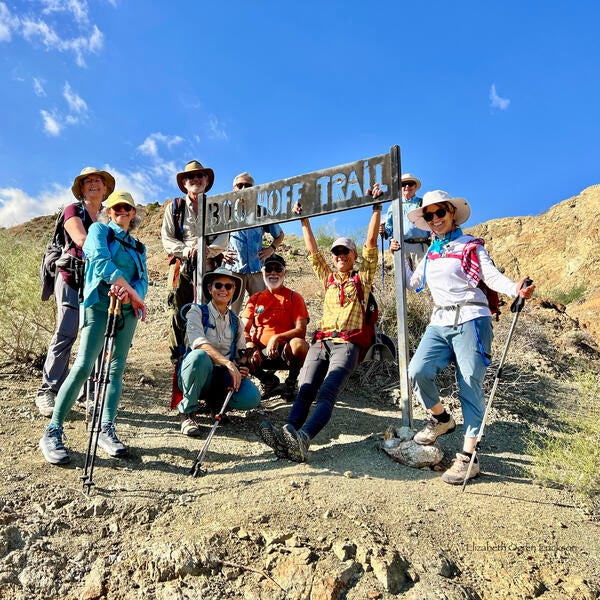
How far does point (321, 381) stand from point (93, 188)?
268cm

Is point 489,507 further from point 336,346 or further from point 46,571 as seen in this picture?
point 46,571

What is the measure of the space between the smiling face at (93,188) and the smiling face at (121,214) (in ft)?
2.28

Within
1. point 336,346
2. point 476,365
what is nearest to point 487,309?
point 476,365

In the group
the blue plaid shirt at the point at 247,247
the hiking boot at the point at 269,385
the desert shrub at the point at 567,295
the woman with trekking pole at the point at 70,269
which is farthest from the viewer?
the desert shrub at the point at 567,295

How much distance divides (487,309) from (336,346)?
1344mm

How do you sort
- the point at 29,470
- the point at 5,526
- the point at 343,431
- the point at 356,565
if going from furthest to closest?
the point at 343,431 → the point at 29,470 → the point at 5,526 → the point at 356,565

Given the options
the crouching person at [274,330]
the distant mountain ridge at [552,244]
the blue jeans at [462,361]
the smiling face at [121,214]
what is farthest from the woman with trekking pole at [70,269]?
the distant mountain ridge at [552,244]

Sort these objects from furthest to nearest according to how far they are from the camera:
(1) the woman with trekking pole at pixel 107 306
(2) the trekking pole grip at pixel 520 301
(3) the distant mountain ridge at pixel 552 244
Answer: (3) the distant mountain ridge at pixel 552 244, (1) the woman with trekking pole at pixel 107 306, (2) the trekking pole grip at pixel 520 301

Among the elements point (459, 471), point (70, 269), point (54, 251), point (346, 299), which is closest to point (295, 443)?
point (459, 471)

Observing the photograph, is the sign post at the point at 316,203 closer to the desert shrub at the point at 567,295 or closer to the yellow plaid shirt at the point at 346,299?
the yellow plaid shirt at the point at 346,299

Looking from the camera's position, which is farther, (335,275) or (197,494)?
(335,275)

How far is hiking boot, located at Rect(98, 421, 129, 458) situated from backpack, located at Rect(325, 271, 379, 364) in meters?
2.09

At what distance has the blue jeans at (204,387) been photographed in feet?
14.7

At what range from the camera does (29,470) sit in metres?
3.73
